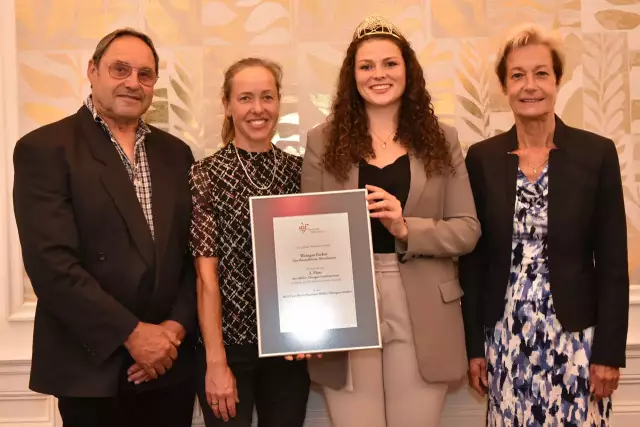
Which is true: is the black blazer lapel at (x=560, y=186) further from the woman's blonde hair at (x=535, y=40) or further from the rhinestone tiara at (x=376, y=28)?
the rhinestone tiara at (x=376, y=28)

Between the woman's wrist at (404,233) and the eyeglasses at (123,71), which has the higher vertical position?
the eyeglasses at (123,71)

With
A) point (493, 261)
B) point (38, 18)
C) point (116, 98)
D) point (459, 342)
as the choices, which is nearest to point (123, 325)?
point (116, 98)

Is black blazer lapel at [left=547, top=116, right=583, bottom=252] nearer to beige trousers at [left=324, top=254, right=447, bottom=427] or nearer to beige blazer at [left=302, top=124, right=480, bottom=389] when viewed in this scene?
beige blazer at [left=302, top=124, right=480, bottom=389]

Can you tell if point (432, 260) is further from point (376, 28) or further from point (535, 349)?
point (376, 28)

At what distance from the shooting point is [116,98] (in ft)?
6.35

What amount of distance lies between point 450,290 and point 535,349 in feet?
1.16

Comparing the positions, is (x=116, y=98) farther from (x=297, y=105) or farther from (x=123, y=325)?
(x=297, y=105)

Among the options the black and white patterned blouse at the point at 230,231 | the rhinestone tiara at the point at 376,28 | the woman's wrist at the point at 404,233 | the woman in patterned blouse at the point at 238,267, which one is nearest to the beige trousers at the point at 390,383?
the woman's wrist at the point at 404,233

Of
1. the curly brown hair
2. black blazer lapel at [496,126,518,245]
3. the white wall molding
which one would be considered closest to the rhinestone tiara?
the curly brown hair

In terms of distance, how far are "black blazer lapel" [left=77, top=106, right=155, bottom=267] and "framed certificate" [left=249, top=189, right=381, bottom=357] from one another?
35 centimetres

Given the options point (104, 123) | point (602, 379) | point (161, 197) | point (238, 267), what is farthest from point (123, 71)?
point (602, 379)

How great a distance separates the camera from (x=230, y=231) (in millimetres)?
1976

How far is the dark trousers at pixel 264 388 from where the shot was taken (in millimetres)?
1976

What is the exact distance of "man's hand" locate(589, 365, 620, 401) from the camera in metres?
1.93
